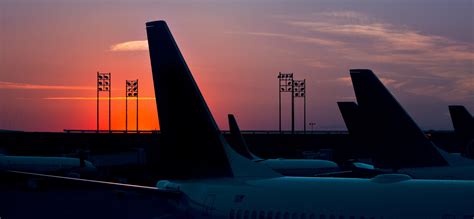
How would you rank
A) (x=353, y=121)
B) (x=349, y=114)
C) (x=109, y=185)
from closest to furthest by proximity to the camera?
(x=109, y=185), (x=353, y=121), (x=349, y=114)

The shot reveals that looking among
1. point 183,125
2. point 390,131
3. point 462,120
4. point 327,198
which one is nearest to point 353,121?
point 390,131

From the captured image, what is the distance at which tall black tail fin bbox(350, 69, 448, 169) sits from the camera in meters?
20.6

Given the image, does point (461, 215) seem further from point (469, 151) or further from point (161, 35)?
point (469, 151)

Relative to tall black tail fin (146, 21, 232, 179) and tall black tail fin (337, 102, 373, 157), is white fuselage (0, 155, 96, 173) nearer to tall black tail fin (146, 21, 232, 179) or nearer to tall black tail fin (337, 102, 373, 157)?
tall black tail fin (337, 102, 373, 157)

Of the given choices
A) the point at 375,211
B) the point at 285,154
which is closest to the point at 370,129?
the point at 375,211

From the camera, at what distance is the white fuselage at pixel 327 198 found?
11531 millimetres

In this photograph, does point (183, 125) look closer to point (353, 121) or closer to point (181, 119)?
point (181, 119)

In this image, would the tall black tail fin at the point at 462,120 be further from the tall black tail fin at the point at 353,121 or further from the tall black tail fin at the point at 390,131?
the tall black tail fin at the point at 390,131

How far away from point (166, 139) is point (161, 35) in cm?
231

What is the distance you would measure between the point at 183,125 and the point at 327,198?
3898 millimetres

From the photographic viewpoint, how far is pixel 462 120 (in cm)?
3838

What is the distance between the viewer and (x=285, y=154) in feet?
321

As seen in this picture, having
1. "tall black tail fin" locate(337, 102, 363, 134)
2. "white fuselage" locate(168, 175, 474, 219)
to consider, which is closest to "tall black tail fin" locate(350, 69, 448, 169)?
"tall black tail fin" locate(337, 102, 363, 134)

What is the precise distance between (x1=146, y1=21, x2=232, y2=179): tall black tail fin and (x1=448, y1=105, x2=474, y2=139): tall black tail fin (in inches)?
950
